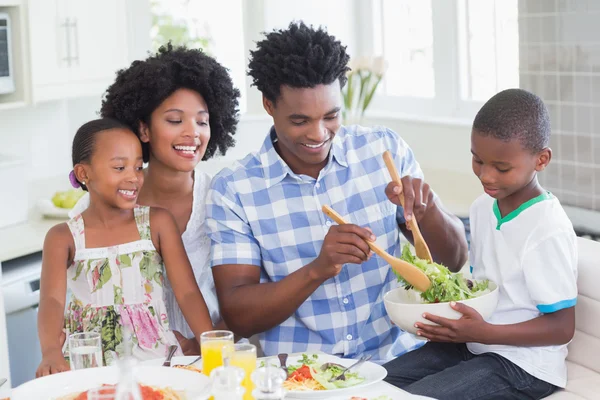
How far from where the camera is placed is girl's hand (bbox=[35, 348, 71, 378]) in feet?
6.15

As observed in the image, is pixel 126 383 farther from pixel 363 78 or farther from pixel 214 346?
pixel 363 78

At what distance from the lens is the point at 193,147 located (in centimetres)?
229

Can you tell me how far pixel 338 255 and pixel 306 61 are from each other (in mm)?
524

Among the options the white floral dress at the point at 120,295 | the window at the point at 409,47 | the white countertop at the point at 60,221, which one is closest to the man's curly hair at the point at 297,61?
the white floral dress at the point at 120,295

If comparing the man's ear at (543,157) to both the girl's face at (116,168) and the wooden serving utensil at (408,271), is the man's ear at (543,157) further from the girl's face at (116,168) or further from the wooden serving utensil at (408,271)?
the girl's face at (116,168)

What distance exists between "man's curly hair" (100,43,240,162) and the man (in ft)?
0.67

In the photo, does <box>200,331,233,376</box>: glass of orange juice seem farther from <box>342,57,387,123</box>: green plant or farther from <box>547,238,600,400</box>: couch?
<box>342,57,387,123</box>: green plant

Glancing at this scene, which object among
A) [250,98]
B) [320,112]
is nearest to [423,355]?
[320,112]

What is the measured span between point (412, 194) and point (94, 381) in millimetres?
808

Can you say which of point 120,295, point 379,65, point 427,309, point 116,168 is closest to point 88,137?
point 116,168

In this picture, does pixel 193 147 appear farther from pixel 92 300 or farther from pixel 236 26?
pixel 236 26

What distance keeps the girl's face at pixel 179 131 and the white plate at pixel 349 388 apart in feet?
2.39

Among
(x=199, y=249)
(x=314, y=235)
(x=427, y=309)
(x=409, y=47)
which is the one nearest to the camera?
(x=427, y=309)

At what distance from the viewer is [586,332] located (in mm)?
2037
